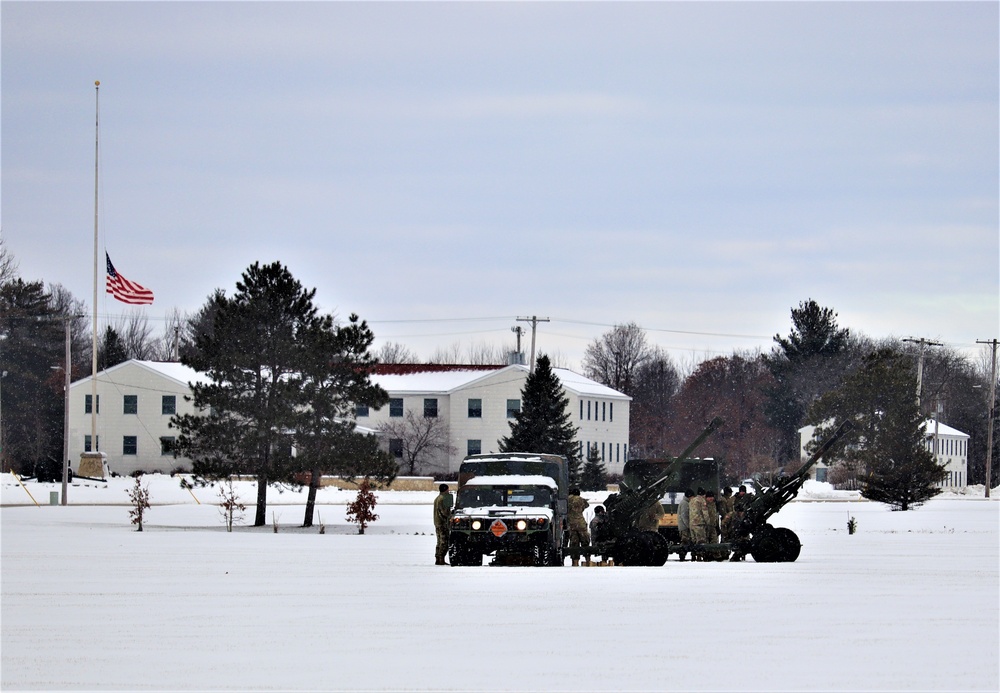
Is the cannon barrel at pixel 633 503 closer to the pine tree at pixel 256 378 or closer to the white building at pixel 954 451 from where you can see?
the pine tree at pixel 256 378

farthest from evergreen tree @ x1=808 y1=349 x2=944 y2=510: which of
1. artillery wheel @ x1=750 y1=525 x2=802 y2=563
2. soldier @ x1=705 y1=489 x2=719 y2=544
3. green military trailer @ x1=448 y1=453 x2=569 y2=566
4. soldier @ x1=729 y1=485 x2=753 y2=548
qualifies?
green military trailer @ x1=448 y1=453 x2=569 y2=566

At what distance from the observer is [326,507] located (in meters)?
61.2

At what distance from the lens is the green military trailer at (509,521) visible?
87.4 ft

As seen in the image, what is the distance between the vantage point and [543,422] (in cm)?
6950

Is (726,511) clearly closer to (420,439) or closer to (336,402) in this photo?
(336,402)

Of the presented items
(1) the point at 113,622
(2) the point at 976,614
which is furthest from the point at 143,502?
(2) the point at 976,614

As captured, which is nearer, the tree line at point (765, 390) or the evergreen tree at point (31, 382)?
the evergreen tree at point (31, 382)

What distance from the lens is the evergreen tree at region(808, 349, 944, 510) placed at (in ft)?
210

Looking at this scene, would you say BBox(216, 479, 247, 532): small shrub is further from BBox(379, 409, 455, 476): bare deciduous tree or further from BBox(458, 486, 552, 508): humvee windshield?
BBox(379, 409, 455, 476): bare deciduous tree

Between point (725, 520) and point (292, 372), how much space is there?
19.6 metres

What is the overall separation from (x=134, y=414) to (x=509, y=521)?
64.2 metres

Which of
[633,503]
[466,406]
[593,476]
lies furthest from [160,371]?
[633,503]

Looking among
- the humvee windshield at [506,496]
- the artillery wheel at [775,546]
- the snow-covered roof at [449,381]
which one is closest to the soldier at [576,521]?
the humvee windshield at [506,496]

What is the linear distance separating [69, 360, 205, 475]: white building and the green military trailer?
60463 millimetres
